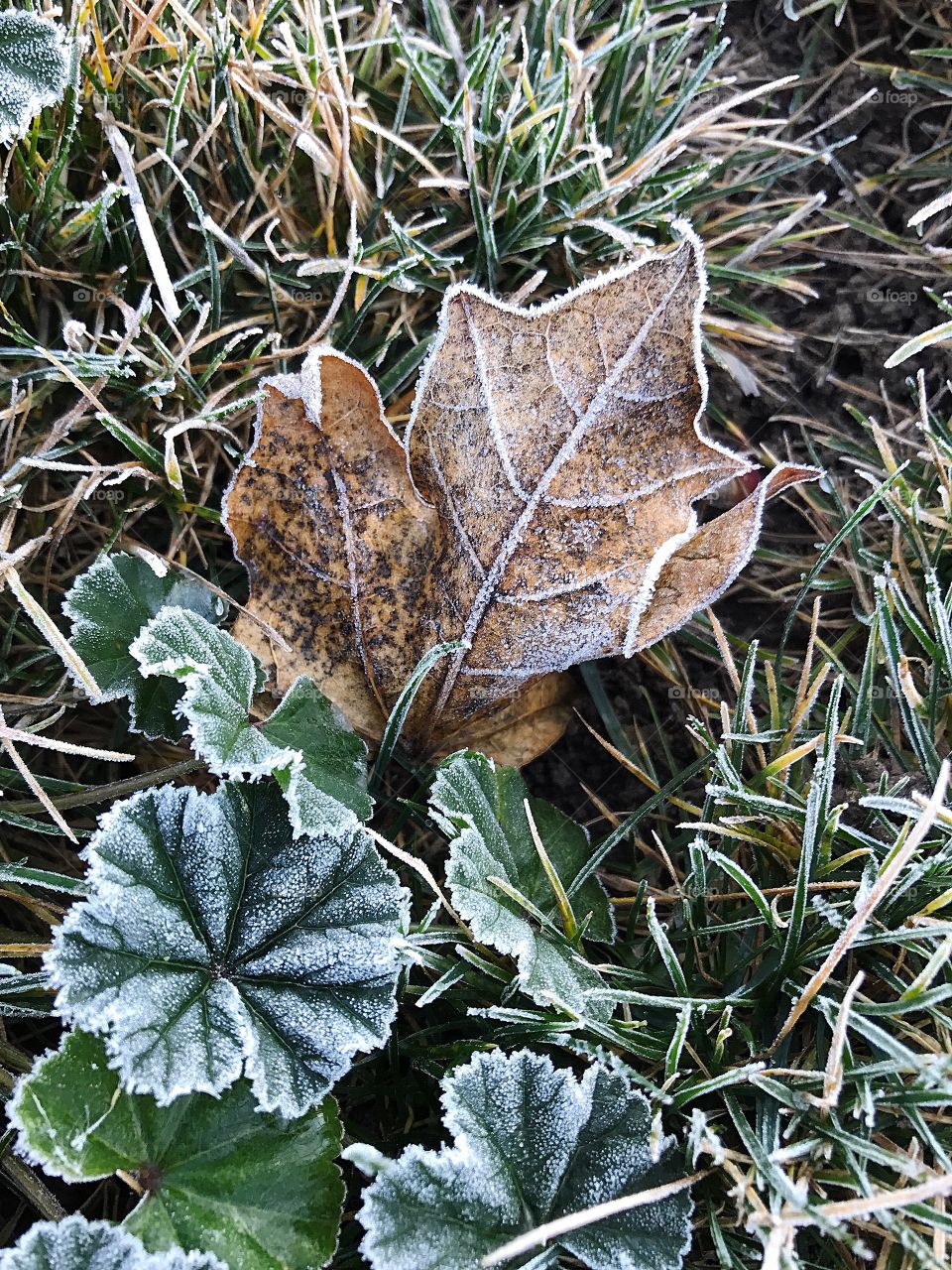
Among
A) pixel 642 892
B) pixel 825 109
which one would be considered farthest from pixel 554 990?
pixel 825 109

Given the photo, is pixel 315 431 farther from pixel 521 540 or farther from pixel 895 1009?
pixel 895 1009

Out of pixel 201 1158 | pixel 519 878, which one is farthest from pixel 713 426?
pixel 201 1158
